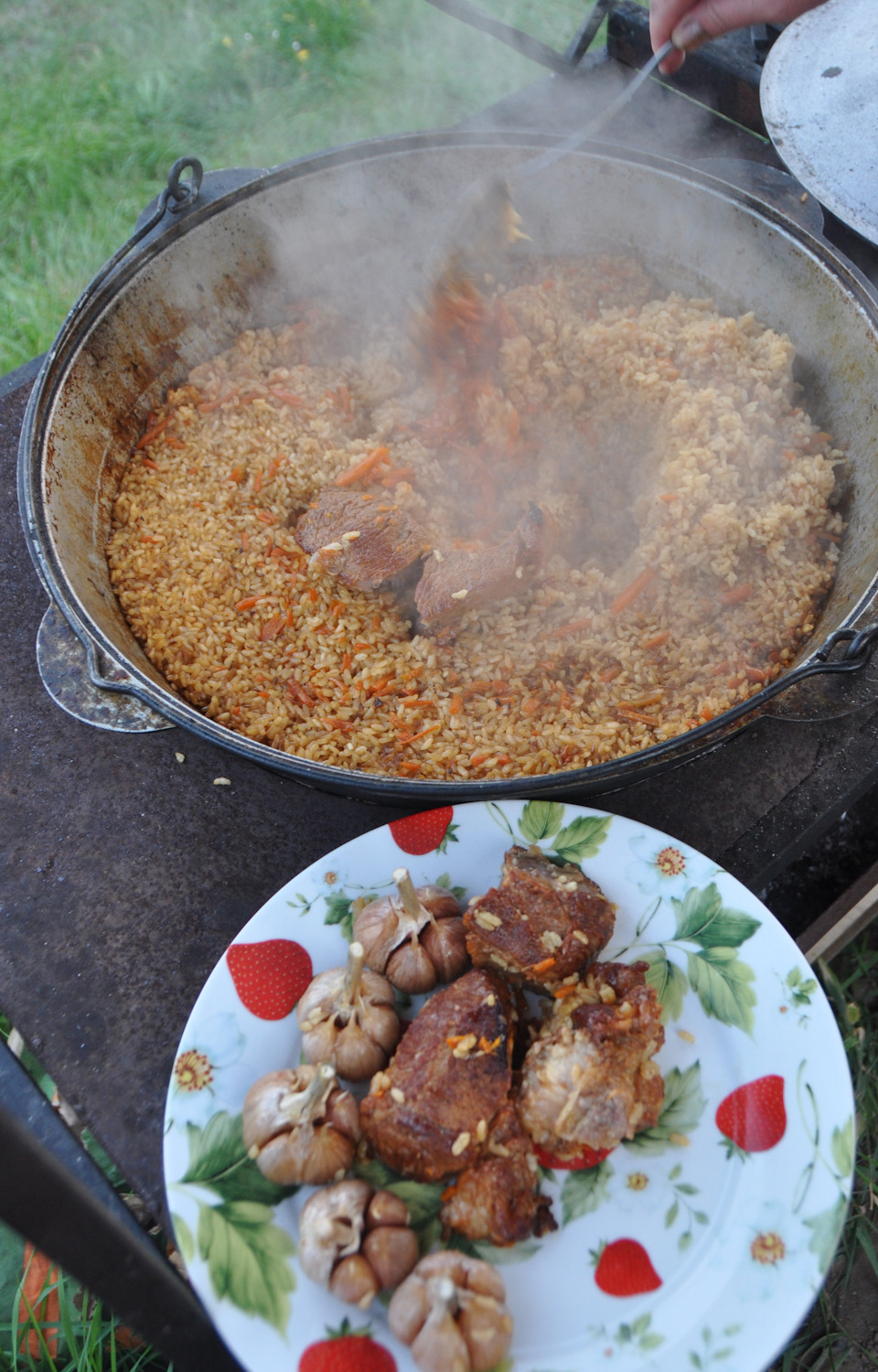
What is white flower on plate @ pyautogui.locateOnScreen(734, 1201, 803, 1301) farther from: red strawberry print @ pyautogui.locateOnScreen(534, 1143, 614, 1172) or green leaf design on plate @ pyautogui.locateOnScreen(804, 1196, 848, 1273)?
red strawberry print @ pyautogui.locateOnScreen(534, 1143, 614, 1172)

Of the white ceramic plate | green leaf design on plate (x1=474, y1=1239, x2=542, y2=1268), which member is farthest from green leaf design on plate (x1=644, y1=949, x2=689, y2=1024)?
green leaf design on plate (x1=474, y1=1239, x2=542, y2=1268)

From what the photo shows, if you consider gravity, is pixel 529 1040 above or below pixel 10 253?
above

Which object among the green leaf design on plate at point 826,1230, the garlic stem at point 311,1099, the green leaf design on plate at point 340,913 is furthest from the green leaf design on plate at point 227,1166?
the green leaf design on plate at point 826,1230

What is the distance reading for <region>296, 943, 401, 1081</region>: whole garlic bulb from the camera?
1.72 metres

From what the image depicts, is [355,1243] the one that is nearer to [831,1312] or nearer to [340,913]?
[340,913]

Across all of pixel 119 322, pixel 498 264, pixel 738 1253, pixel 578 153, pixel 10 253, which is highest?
pixel 578 153

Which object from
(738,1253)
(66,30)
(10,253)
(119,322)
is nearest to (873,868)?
(738,1253)

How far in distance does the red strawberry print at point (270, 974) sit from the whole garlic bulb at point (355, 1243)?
376mm

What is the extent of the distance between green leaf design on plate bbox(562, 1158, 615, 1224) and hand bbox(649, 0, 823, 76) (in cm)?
355

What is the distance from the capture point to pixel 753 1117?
1.65 meters

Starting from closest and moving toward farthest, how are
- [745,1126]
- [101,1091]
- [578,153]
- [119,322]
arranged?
[745,1126] → [101,1091] → [119,322] → [578,153]

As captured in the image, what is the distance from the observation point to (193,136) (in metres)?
6.18

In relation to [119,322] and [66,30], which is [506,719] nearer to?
[119,322]

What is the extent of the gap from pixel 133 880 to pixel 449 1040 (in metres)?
1.16
